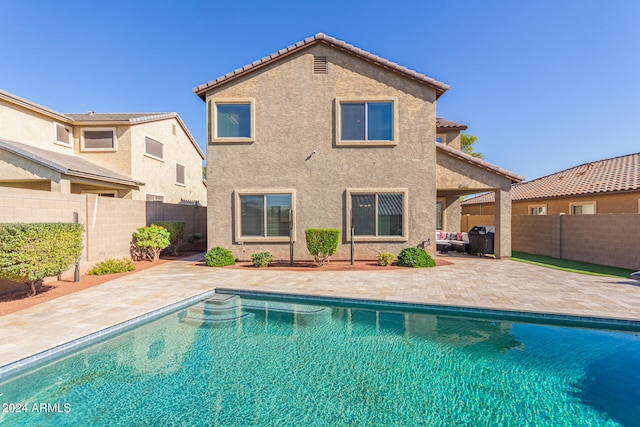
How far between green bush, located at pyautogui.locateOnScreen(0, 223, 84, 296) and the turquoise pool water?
372 cm

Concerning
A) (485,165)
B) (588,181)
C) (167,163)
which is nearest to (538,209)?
(588,181)

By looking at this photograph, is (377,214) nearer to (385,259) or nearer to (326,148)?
(385,259)

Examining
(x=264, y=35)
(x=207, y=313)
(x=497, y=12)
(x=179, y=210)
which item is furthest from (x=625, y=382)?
(x=264, y=35)

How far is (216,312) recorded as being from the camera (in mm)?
8133

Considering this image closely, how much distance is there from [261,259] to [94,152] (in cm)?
1468

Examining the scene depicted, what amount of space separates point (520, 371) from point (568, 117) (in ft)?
88.0

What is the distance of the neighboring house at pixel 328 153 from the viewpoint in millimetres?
13977

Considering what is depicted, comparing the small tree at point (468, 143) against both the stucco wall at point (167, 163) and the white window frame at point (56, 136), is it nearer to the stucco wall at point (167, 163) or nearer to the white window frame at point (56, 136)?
the stucco wall at point (167, 163)

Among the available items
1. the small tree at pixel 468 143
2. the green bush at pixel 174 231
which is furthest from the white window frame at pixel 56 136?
the small tree at pixel 468 143

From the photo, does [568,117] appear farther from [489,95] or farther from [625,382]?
[625,382]

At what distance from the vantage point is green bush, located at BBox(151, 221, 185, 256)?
1595 cm

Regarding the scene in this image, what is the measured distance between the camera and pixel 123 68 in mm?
23500

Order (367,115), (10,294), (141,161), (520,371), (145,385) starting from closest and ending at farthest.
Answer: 1. (145,385)
2. (520,371)
3. (10,294)
4. (367,115)
5. (141,161)

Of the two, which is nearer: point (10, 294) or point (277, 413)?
point (277, 413)
